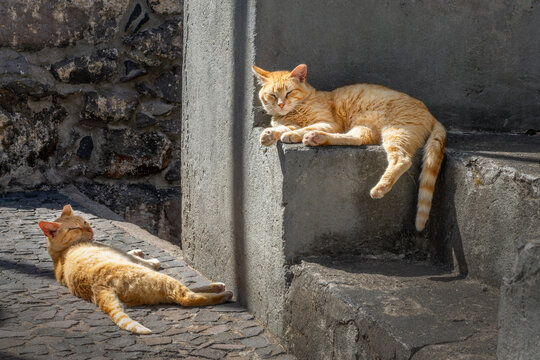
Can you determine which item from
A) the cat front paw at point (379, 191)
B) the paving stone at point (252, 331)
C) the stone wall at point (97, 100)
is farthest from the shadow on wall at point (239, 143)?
the stone wall at point (97, 100)

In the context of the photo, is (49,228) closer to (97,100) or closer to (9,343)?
(9,343)

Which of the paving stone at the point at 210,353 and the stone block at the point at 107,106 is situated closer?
the paving stone at the point at 210,353

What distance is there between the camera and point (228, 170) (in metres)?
3.42

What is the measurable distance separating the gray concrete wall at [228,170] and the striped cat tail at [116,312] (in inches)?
24.0

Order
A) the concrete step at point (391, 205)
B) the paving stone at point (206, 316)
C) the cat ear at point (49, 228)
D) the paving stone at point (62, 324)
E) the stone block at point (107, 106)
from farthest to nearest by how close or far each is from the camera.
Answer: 1. the stone block at point (107, 106)
2. the cat ear at point (49, 228)
3. the paving stone at point (206, 316)
4. the paving stone at point (62, 324)
5. the concrete step at point (391, 205)

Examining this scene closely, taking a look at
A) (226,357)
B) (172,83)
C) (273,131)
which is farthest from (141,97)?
(226,357)

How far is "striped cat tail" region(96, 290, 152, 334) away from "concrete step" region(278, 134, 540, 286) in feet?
2.51

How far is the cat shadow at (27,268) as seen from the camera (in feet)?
12.1

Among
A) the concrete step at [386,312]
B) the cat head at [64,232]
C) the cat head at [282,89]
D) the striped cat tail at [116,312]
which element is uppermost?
the cat head at [282,89]

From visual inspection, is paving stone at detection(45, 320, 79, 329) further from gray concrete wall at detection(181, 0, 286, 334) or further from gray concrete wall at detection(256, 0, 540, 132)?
gray concrete wall at detection(256, 0, 540, 132)

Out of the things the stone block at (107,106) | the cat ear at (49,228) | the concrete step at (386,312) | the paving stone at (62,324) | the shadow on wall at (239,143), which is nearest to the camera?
the concrete step at (386,312)

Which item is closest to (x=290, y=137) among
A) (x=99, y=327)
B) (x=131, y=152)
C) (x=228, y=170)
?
(x=228, y=170)

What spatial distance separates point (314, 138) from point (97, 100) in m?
3.33

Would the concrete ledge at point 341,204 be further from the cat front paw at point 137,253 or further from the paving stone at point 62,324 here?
the cat front paw at point 137,253
